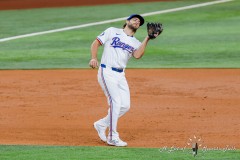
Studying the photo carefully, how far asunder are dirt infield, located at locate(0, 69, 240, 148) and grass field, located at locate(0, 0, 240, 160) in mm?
1072

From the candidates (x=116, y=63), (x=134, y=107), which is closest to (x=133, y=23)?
(x=116, y=63)

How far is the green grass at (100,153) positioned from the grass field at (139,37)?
7147mm

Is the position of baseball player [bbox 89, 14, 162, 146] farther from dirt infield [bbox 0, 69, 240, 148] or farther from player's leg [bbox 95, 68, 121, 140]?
dirt infield [bbox 0, 69, 240, 148]

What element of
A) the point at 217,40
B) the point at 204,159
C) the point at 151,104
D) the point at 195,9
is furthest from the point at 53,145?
the point at 195,9

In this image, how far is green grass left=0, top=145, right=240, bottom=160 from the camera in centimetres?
1059

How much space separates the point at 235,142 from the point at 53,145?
244cm

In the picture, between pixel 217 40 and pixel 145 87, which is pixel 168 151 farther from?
pixel 217 40

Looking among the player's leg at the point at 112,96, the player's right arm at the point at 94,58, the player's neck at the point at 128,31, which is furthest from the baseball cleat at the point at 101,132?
the player's neck at the point at 128,31

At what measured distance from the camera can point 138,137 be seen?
489 inches

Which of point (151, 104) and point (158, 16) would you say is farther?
point (158, 16)

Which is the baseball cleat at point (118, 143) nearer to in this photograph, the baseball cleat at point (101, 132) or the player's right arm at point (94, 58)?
the baseball cleat at point (101, 132)

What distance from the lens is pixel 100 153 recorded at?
1098 centimetres

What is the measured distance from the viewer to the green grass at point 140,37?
62.1 feet

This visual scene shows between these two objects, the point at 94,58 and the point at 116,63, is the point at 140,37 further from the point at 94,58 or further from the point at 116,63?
the point at 94,58
